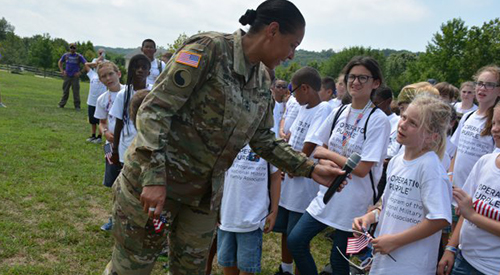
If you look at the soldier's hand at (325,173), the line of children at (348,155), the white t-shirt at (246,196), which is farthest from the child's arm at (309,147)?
the soldier's hand at (325,173)

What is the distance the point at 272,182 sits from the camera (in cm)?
362

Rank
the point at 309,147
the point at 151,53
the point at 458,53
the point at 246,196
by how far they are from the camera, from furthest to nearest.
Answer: the point at 458,53 < the point at 151,53 < the point at 309,147 < the point at 246,196

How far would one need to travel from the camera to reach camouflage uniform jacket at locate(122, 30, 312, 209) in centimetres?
211

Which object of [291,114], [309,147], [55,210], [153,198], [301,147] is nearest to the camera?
[153,198]

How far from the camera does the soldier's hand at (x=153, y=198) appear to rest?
2049 millimetres

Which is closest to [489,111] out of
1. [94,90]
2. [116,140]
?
[116,140]

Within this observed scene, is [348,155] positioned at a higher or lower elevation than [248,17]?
lower

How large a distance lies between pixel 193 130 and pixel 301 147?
2356 mm

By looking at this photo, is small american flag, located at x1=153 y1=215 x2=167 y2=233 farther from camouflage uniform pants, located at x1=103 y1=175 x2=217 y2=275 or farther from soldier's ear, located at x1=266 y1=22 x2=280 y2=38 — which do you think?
soldier's ear, located at x1=266 y1=22 x2=280 y2=38

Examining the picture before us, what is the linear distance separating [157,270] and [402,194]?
256cm

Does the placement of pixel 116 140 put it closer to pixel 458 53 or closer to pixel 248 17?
pixel 248 17

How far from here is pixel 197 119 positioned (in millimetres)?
2266

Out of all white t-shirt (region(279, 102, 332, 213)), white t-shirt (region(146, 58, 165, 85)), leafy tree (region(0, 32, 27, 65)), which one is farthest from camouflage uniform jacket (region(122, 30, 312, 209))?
leafy tree (region(0, 32, 27, 65))

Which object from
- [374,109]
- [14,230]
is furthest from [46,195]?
[374,109]
